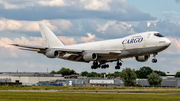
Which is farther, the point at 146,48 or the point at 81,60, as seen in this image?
the point at 81,60

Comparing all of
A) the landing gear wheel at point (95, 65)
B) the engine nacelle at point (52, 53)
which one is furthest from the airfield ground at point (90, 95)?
Answer: the engine nacelle at point (52, 53)

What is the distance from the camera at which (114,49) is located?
67.1 m

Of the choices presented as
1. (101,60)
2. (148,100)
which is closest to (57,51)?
(101,60)

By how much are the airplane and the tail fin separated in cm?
258

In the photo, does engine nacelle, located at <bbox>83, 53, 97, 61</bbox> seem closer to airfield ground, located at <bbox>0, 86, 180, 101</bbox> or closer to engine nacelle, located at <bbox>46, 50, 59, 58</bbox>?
engine nacelle, located at <bbox>46, 50, 59, 58</bbox>

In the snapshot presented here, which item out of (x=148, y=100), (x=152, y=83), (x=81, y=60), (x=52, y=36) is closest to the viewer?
(x=148, y=100)

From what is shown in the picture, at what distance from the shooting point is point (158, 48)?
6059cm

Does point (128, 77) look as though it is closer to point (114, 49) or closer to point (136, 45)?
point (114, 49)

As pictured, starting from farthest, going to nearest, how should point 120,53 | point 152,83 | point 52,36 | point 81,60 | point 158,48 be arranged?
1. point 152,83
2. point 52,36
3. point 81,60
4. point 120,53
5. point 158,48

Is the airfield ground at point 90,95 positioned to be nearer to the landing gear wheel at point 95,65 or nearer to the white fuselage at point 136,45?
the landing gear wheel at point 95,65

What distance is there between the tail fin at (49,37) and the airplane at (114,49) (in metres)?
2.58

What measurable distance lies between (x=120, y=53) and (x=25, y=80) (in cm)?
9402

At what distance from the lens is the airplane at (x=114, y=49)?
2415 inches

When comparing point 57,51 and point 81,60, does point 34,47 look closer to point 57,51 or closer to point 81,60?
point 57,51
